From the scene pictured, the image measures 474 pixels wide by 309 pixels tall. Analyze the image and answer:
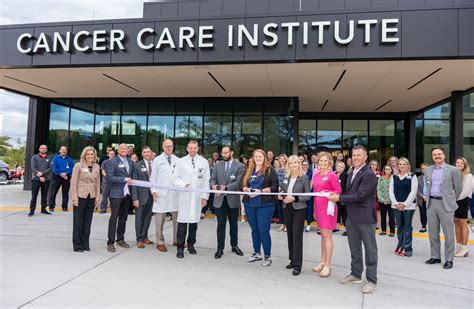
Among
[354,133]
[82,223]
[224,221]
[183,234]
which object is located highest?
[354,133]

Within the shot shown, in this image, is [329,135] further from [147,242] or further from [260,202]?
[147,242]

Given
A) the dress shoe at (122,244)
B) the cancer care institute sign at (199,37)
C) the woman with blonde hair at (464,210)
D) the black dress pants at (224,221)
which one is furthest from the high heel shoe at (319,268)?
the cancer care institute sign at (199,37)

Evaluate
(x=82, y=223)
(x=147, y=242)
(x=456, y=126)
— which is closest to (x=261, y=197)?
(x=147, y=242)

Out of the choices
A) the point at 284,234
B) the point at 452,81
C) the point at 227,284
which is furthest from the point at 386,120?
the point at 227,284

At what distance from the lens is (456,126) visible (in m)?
10.6

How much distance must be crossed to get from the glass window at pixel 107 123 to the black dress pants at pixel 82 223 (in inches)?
344

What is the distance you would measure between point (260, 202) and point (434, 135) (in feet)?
42.5

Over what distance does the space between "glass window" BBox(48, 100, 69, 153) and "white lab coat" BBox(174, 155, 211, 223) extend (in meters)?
10.8

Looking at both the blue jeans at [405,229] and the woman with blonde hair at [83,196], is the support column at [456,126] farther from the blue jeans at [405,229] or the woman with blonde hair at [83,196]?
the woman with blonde hair at [83,196]

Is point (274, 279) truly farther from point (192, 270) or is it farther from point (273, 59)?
point (273, 59)

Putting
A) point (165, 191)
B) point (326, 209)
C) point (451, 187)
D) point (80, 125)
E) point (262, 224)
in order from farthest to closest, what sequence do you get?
point (80, 125) → point (165, 191) → point (451, 187) → point (262, 224) → point (326, 209)

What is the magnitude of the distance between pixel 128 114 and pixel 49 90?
308cm

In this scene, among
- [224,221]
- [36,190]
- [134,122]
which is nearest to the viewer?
[224,221]

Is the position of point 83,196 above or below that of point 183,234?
above
